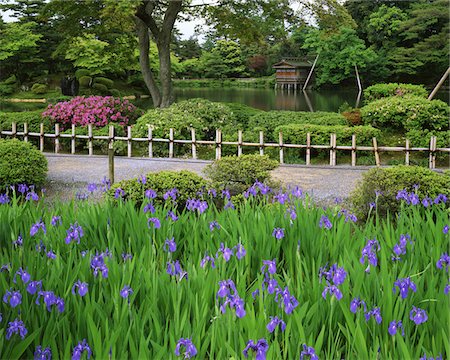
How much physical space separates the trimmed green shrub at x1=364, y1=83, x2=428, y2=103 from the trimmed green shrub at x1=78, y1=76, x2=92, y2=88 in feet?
58.1

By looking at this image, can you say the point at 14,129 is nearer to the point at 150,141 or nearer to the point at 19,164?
the point at 150,141

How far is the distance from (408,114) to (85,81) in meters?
21.7

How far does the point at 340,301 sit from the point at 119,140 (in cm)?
1032

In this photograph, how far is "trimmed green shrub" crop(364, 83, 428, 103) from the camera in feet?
55.3

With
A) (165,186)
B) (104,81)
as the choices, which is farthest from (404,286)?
(104,81)

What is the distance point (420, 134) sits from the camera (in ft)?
40.8

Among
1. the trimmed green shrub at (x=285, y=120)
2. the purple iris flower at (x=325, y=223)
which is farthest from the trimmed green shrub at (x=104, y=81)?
the purple iris flower at (x=325, y=223)

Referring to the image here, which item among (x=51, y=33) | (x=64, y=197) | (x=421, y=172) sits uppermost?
(x=51, y=33)

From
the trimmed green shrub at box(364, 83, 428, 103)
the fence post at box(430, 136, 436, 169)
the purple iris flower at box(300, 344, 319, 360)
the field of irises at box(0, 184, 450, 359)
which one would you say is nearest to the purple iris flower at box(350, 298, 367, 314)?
the field of irises at box(0, 184, 450, 359)

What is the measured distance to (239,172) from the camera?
7055 millimetres

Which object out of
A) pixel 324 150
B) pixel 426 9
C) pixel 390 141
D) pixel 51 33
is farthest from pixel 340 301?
pixel 51 33

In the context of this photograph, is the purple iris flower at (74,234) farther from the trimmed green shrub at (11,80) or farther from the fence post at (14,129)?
the trimmed green shrub at (11,80)

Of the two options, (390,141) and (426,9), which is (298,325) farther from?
(426,9)

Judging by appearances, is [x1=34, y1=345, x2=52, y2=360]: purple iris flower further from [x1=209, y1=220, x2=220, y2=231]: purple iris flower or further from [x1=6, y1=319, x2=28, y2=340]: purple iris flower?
[x1=209, y1=220, x2=220, y2=231]: purple iris flower
